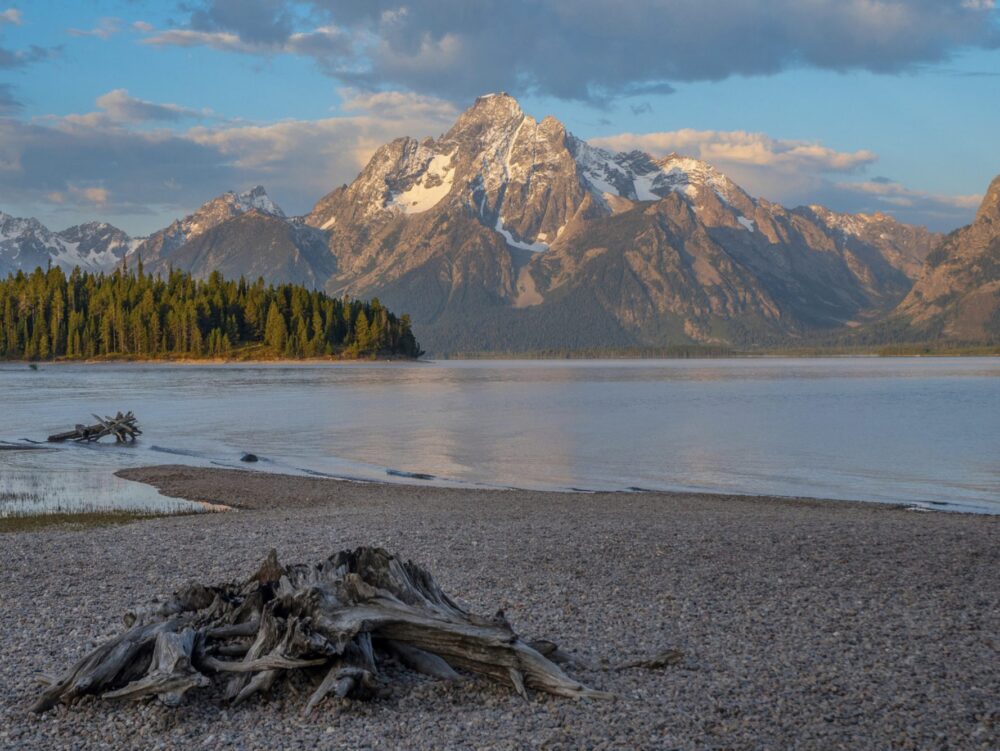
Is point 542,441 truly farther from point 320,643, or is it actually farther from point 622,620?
point 320,643

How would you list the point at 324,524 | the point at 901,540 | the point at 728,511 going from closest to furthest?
1. the point at 901,540
2. the point at 324,524
3. the point at 728,511

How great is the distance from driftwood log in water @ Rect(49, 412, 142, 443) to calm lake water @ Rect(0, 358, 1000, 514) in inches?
48.5

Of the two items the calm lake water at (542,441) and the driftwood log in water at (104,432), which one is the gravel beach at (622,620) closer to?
the calm lake water at (542,441)

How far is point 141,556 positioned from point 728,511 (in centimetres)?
1721

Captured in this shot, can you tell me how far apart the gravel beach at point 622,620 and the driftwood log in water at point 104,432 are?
29.6 meters

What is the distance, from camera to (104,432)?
175 feet

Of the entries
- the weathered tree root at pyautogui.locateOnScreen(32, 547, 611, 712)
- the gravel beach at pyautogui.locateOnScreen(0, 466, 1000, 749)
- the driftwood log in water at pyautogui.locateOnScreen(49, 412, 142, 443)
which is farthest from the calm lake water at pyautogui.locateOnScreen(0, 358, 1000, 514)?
the weathered tree root at pyautogui.locateOnScreen(32, 547, 611, 712)

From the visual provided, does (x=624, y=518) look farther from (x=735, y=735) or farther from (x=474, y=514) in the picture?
(x=735, y=735)

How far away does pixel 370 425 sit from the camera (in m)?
68.3

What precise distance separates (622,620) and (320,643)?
5066 mm

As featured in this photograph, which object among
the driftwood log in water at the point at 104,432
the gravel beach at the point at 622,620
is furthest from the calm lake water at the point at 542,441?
the gravel beach at the point at 622,620

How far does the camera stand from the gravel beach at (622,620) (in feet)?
32.2

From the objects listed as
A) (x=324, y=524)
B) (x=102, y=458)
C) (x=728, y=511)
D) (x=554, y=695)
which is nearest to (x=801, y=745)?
(x=554, y=695)

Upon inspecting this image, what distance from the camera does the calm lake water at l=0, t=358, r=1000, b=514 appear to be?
3881 cm
